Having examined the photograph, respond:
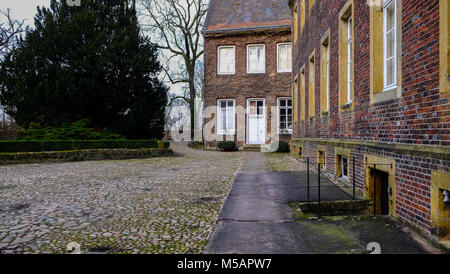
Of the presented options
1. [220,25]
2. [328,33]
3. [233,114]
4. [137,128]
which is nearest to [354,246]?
[328,33]

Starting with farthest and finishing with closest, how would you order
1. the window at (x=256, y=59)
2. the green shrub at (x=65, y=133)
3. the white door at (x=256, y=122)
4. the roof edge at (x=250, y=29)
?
the window at (x=256, y=59), the white door at (x=256, y=122), the roof edge at (x=250, y=29), the green shrub at (x=65, y=133)

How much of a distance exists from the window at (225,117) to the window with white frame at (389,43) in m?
16.8

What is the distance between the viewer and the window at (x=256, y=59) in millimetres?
21625

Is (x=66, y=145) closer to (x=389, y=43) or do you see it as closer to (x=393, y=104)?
(x=389, y=43)

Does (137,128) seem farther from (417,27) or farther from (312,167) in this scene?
(417,27)

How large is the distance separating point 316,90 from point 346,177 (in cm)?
347

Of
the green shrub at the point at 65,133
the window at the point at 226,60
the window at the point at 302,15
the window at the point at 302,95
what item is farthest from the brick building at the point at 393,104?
the window at the point at 226,60

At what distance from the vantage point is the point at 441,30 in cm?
335

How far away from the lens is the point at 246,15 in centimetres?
2273

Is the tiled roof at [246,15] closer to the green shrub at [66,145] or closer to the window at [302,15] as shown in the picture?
the window at [302,15]

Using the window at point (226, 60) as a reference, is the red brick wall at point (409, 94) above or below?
below

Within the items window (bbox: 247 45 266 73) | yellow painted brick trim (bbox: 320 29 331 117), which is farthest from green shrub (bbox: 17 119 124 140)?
yellow painted brick trim (bbox: 320 29 331 117)

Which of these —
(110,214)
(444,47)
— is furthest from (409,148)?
(110,214)

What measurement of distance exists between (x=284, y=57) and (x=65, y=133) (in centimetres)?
1378
